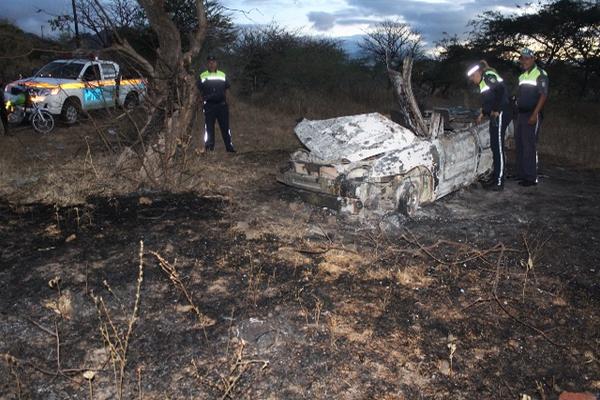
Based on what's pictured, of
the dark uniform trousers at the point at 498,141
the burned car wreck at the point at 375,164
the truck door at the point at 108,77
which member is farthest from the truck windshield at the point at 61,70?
the dark uniform trousers at the point at 498,141

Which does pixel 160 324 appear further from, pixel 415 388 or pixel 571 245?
pixel 571 245

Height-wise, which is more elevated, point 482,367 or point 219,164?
point 219,164

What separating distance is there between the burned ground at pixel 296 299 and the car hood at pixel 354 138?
849 millimetres

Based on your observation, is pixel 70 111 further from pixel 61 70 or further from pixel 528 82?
pixel 528 82

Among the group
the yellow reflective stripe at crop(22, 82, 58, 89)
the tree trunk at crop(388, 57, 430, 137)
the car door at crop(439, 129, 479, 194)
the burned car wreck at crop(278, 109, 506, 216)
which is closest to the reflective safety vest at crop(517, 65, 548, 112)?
the car door at crop(439, 129, 479, 194)

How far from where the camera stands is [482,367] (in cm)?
318

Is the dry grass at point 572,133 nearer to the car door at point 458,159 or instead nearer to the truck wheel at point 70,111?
the car door at point 458,159

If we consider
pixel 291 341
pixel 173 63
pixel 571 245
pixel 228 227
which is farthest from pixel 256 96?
pixel 291 341

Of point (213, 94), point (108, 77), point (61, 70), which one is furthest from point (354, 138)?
point (108, 77)

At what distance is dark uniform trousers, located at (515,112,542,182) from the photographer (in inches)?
284

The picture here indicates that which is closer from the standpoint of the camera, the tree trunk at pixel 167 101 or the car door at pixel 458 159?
the car door at pixel 458 159

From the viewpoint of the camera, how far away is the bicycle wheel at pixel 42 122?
34.7 ft

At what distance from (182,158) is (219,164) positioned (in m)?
1.18

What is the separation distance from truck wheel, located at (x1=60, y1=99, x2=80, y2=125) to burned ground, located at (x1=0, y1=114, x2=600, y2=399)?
577 cm
